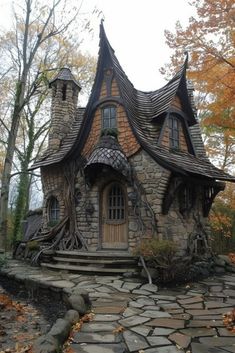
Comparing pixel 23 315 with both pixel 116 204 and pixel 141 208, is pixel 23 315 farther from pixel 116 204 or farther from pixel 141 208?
pixel 116 204

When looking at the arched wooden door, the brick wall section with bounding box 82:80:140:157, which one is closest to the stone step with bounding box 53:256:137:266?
the arched wooden door

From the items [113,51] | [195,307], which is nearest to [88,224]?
[195,307]

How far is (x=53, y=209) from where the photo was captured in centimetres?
1319

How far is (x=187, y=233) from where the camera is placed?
1131 centimetres

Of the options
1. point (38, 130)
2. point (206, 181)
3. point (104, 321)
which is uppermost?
point (38, 130)

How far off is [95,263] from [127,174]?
117 inches

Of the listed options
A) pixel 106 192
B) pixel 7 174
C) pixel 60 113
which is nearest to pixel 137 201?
pixel 106 192

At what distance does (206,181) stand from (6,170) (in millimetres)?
7035

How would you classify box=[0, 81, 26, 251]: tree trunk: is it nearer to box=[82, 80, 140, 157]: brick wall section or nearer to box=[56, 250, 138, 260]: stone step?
box=[56, 250, 138, 260]: stone step

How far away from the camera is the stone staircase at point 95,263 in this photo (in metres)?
9.38

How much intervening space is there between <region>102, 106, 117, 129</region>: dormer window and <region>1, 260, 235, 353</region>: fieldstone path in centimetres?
546

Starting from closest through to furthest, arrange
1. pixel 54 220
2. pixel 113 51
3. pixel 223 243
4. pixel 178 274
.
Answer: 1. pixel 178 274
2. pixel 113 51
3. pixel 54 220
4. pixel 223 243

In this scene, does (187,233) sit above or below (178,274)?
above

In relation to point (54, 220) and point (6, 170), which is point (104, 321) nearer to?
point (6, 170)
